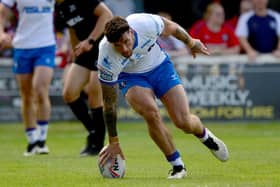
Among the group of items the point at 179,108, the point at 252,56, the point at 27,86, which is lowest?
the point at 252,56

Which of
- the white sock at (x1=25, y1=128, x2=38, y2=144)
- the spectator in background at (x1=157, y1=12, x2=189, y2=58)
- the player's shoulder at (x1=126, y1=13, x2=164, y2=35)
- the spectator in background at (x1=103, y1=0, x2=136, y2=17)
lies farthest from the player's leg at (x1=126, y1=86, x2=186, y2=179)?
the spectator in background at (x1=103, y1=0, x2=136, y2=17)

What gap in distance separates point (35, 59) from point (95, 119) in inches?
58.5

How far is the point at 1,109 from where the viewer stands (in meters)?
20.3

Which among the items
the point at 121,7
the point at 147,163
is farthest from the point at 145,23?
the point at 121,7

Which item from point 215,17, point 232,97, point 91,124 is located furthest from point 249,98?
point 91,124

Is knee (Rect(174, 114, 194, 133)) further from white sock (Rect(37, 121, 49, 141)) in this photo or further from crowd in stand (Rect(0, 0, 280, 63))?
crowd in stand (Rect(0, 0, 280, 63))

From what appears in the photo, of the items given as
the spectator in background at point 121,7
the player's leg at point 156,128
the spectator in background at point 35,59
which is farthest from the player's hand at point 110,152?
the spectator in background at point 121,7

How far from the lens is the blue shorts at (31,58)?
14.4 metres

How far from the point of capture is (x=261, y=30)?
66.9 ft

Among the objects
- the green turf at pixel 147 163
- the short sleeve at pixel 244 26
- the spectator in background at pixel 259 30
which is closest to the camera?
the green turf at pixel 147 163

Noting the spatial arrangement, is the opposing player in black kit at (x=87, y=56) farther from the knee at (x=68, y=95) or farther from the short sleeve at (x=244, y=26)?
the short sleeve at (x=244, y=26)

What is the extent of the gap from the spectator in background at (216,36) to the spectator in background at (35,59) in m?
6.26

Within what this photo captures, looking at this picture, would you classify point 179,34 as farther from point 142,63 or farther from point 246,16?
point 246,16

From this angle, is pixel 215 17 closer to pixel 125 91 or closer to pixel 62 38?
pixel 62 38
